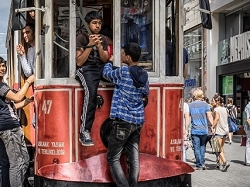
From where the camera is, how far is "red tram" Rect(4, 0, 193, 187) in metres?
5.68

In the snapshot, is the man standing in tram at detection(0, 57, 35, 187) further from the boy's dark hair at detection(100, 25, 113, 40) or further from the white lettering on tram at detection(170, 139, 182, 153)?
the white lettering on tram at detection(170, 139, 182, 153)

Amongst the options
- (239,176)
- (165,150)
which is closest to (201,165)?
(239,176)

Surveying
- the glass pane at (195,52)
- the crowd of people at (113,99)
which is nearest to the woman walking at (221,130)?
the crowd of people at (113,99)

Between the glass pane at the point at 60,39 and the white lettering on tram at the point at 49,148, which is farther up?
the glass pane at the point at 60,39

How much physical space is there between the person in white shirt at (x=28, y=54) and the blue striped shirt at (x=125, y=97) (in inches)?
64.8

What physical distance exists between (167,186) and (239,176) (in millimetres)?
5694

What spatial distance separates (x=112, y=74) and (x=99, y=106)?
439 mm

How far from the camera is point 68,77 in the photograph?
5742mm

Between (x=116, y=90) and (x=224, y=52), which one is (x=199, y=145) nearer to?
(x=116, y=90)

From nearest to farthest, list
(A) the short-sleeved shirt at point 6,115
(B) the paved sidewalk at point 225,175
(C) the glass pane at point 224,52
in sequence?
(A) the short-sleeved shirt at point 6,115 → (B) the paved sidewalk at point 225,175 → (C) the glass pane at point 224,52

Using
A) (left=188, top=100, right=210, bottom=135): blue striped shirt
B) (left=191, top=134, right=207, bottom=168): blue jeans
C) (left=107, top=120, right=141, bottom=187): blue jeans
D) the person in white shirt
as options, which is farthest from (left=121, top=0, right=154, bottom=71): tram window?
(left=191, top=134, right=207, bottom=168): blue jeans

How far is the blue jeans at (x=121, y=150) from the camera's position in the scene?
548 centimetres

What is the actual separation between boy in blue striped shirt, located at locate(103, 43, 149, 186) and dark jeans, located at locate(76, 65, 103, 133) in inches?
6.2

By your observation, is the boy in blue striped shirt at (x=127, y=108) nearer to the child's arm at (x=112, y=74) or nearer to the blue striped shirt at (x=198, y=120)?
the child's arm at (x=112, y=74)
